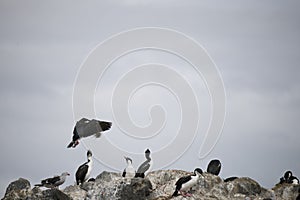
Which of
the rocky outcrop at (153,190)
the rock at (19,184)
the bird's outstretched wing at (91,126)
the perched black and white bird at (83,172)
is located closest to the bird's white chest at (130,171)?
the rocky outcrop at (153,190)

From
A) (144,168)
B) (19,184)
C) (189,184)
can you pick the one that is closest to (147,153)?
(144,168)

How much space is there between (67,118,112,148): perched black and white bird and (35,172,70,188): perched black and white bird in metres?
3.46

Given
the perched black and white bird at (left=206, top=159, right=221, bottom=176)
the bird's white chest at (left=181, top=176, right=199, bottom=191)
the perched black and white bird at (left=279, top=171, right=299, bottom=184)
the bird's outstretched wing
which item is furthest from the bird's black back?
the perched black and white bird at (left=279, top=171, right=299, bottom=184)

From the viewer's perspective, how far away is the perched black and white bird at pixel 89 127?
96.3 feet

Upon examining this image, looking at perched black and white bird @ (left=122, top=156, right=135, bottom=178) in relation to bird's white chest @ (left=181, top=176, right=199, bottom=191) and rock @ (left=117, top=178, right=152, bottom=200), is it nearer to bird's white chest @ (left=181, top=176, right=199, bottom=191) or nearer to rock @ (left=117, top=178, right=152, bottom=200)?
rock @ (left=117, top=178, right=152, bottom=200)

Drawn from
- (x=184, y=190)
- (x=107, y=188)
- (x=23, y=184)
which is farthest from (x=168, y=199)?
(x=23, y=184)

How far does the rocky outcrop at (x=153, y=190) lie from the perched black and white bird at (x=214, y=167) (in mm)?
4069

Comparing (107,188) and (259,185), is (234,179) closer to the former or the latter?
(259,185)

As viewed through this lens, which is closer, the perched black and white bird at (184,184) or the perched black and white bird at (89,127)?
the perched black and white bird at (184,184)

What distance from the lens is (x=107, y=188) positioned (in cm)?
2695

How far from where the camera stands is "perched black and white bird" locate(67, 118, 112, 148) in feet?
96.3

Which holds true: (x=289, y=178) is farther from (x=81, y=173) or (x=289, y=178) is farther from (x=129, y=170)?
(x=81, y=173)

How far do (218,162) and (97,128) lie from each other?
9.59 metres

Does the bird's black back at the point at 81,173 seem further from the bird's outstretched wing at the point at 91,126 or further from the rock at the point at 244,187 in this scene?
the rock at the point at 244,187
